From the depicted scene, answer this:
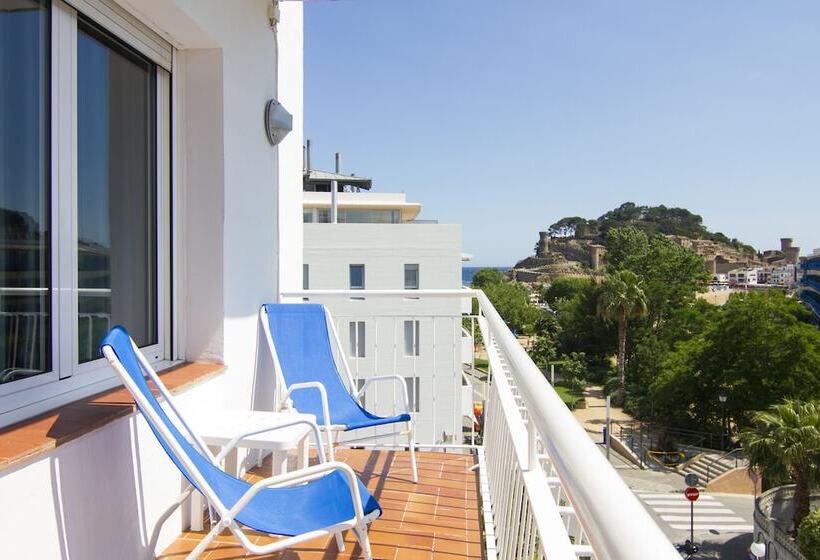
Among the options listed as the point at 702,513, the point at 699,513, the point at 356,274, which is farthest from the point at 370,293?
the point at 702,513

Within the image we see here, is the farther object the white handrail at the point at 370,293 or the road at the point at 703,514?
the road at the point at 703,514

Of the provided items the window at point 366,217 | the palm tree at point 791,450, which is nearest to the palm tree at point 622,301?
the window at point 366,217

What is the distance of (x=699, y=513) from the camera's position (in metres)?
18.0

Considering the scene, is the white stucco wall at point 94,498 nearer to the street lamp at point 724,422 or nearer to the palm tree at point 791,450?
the palm tree at point 791,450

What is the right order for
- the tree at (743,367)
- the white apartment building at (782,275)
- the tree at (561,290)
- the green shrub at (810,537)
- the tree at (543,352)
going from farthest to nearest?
the white apartment building at (782,275) < the tree at (561,290) < the tree at (543,352) < the tree at (743,367) < the green shrub at (810,537)

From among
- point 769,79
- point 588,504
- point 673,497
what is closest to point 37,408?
point 588,504

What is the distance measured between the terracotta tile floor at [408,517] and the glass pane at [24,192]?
3.23ft

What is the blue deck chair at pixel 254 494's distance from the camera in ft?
5.15

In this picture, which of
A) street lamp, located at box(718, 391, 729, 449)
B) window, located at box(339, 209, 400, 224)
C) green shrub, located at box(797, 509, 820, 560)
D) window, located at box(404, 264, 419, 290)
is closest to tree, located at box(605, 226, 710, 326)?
street lamp, located at box(718, 391, 729, 449)

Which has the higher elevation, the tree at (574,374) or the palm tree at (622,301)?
the palm tree at (622,301)

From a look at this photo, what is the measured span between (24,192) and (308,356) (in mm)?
1737

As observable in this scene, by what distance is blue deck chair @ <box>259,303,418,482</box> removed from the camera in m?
2.97

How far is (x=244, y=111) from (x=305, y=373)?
1407 mm

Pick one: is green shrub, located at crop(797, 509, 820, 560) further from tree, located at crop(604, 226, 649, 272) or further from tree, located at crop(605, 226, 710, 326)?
tree, located at crop(604, 226, 649, 272)
